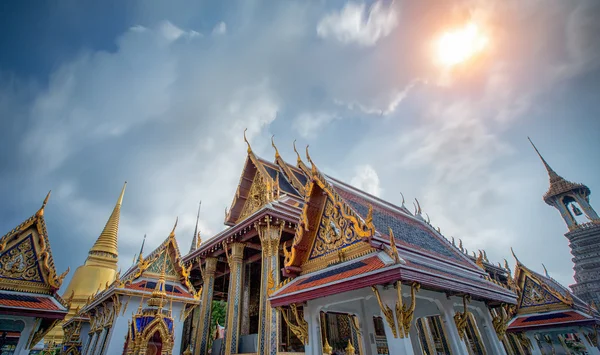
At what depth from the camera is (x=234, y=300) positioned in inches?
432

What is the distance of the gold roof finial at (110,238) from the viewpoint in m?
29.9

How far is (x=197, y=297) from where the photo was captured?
10820 millimetres

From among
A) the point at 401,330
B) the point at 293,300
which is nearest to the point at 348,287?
the point at 401,330

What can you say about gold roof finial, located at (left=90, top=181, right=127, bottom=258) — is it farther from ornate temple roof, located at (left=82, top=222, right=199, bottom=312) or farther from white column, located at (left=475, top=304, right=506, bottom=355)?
white column, located at (left=475, top=304, right=506, bottom=355)

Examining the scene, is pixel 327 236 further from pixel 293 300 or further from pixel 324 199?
pixel 293 300

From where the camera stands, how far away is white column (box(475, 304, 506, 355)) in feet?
18.5

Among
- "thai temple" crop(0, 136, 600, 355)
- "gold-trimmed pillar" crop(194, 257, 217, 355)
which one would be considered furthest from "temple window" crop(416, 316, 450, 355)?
"gold-trimmed pillar" crop(194, 257, 217, 355)

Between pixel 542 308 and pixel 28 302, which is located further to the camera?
pixel 542 308

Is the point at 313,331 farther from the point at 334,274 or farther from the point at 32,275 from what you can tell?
the point at 32,275

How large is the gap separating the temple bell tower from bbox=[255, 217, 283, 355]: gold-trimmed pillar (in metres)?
27.9

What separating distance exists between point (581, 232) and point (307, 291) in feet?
111

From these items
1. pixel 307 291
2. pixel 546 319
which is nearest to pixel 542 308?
pixel 546 319

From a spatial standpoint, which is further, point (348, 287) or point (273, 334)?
point (273, 334)

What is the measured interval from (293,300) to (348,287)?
3.94 ft
